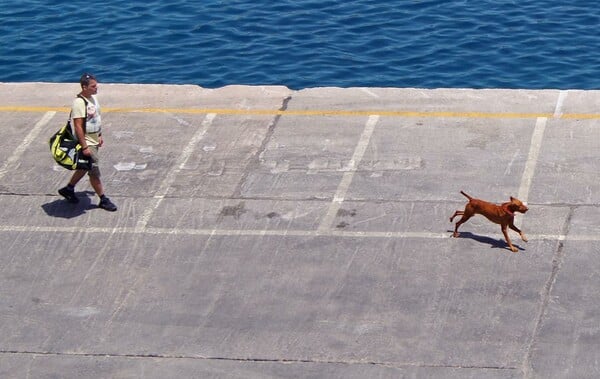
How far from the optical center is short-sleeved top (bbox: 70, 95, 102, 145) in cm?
1334

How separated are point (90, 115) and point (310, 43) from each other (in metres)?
11.1

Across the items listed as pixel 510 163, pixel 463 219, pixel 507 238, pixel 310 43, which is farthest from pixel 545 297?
pixel 310 43

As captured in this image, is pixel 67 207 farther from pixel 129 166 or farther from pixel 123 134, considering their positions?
pixel 123 134

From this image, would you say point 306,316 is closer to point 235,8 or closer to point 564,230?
point 564,230

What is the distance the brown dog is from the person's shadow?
409cm

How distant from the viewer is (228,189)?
47.2ft

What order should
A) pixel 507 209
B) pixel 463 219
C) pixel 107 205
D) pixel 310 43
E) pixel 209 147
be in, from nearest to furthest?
pixel 507 209
pixel 463 219
pixel 107 205
pixel 209 147
pixel 310 43

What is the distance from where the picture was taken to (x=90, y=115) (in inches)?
529

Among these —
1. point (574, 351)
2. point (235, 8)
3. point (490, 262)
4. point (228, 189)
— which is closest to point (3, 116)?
point (228, 189)

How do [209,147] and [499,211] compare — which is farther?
[209,147]

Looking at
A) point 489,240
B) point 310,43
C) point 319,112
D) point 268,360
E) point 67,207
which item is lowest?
point 310,43

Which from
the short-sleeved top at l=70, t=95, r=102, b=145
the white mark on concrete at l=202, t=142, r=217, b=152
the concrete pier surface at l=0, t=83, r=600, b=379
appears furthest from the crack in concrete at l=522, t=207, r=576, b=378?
the short-sleeved top at l=70, t=95, r=102, b=145

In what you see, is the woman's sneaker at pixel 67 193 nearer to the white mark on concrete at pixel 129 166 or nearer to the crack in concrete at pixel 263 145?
the white mark on concrete at pixel 129 166

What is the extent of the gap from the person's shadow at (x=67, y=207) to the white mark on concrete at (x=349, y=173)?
259 cm
